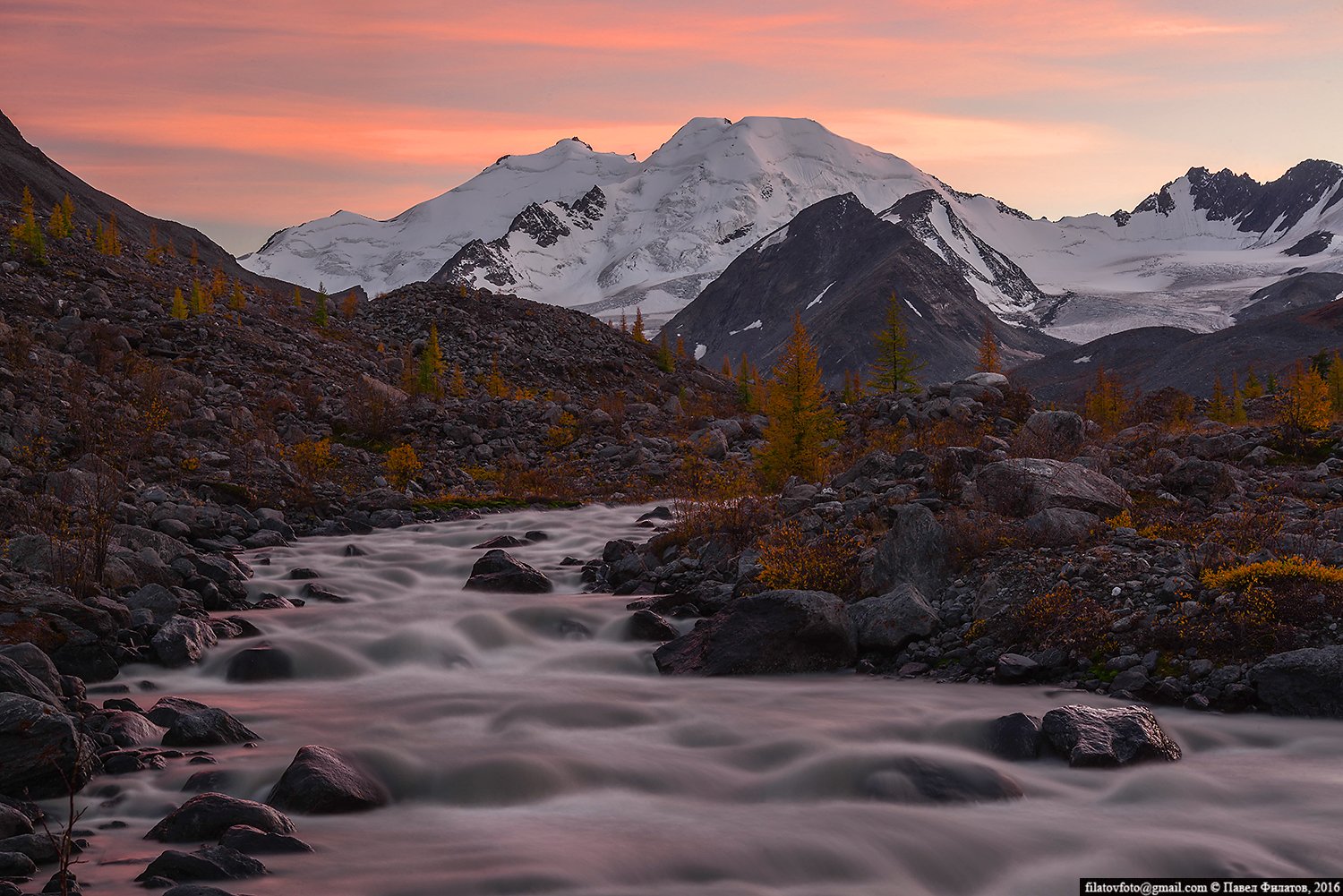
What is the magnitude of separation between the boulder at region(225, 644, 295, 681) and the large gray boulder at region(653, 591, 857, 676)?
18.0ft

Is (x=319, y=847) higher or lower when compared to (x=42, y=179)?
lower

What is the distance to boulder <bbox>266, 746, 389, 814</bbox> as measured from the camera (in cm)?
878

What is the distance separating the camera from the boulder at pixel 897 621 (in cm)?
1320

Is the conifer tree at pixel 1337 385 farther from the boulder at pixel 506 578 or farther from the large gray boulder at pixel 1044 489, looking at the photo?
the boulder at pixel 506 578

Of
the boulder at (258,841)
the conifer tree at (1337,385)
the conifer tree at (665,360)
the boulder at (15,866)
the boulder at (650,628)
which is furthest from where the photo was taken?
the conifer tree at (665,360)

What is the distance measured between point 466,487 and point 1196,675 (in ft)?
67.9

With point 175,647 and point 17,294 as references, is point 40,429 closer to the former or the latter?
point 17,294

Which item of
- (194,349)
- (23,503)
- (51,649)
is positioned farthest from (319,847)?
(194,349)

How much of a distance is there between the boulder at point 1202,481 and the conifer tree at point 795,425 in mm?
8494

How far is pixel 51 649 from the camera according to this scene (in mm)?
11961

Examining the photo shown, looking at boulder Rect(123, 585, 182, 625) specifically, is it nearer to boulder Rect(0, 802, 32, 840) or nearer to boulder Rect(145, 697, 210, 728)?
boulder Rect(145, 697, 210, 728)

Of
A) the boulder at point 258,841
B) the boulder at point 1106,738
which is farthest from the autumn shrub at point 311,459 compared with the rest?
the boulder at point 1106,738

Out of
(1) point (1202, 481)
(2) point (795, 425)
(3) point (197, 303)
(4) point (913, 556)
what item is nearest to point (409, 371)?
(3) point (197, 303)

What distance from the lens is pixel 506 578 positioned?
18484 millimetres
